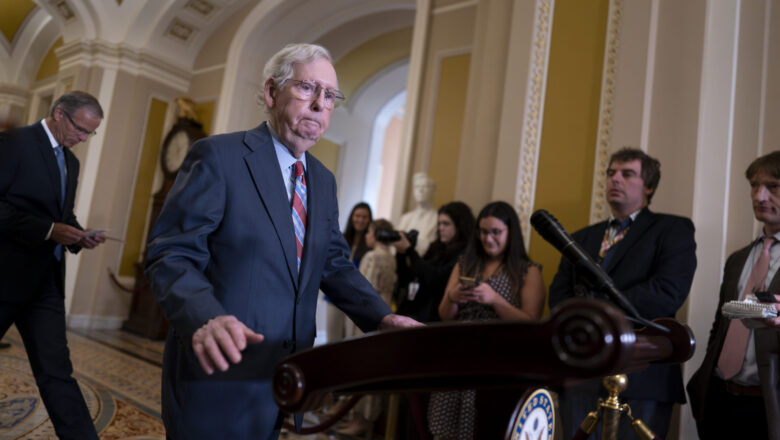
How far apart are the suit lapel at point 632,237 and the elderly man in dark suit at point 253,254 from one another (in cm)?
138

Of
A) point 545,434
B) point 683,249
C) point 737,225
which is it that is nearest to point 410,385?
point 545,434

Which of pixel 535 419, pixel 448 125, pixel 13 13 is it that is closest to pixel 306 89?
pixel 535 419

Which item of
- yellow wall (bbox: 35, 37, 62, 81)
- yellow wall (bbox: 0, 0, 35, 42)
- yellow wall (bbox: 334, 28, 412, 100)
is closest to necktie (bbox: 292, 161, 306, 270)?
yellow wall (bbox: 334, 28, 412, 100)

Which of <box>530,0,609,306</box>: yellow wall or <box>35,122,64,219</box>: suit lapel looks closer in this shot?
<box>35,122,64,219</box>: suit lapel

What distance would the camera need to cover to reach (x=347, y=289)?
4.39 feet

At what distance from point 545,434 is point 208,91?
8.23 metres

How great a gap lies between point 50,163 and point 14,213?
28cm

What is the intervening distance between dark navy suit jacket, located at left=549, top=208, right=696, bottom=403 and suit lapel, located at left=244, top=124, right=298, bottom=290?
1.45m

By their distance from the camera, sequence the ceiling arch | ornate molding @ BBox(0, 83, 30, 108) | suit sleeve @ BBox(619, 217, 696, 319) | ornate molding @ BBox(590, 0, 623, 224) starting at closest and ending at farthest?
1. suit sleeve @ BBox(619, 217, 696, 319)
2. ornate molding @ BBox(590, 0, 623, 224)
3. the ceiling arch
4. ornate molding @ BBox(0, 83, 30, 108)

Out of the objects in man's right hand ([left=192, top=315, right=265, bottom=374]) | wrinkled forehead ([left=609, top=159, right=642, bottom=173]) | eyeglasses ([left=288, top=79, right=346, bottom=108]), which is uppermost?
wrinkled forehead ([left=609, top=159, right=642, bottom=173])

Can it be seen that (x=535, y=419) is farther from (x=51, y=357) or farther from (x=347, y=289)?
(x=51, y=357)

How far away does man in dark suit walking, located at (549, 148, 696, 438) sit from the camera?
2.13 meters

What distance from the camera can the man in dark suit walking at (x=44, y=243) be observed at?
2.23 meters

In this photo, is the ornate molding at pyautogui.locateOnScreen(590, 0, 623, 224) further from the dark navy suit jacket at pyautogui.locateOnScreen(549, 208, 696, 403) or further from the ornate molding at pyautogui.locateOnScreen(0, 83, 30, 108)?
the ornate molding at pyautogui.locateOnScreen(0, 83, 30, 108)
